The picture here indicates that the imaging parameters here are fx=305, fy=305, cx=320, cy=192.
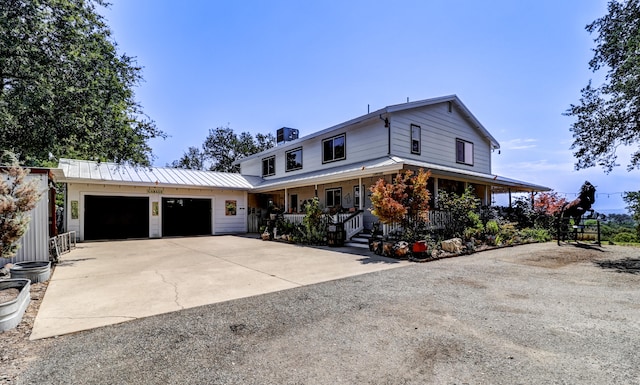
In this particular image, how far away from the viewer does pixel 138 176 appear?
15906 millimetres

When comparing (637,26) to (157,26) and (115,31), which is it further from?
(115,31)

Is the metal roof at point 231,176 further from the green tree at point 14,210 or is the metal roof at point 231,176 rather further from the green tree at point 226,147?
the green tree at point 226,147

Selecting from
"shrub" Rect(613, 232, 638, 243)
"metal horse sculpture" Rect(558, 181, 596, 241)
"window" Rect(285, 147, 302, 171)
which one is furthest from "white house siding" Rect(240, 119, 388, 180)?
"shrub" Rect(613, 232, 638, 243)

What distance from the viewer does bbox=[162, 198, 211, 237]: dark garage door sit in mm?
16734

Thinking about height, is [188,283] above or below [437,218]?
below

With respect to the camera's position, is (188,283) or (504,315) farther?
(188,283)

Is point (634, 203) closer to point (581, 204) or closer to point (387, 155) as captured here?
point (581, 204)

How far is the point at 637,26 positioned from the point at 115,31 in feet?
51.5

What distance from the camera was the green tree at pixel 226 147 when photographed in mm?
35344

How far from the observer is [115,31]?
390 inches

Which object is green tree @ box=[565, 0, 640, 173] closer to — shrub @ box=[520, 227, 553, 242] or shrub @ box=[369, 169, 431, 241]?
shrub @ box=[520, 227, 553, 242]

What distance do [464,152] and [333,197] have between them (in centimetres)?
771

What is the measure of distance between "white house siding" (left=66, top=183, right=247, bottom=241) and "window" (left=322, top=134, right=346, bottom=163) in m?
6.27

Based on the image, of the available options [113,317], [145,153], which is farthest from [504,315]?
[145,153]
